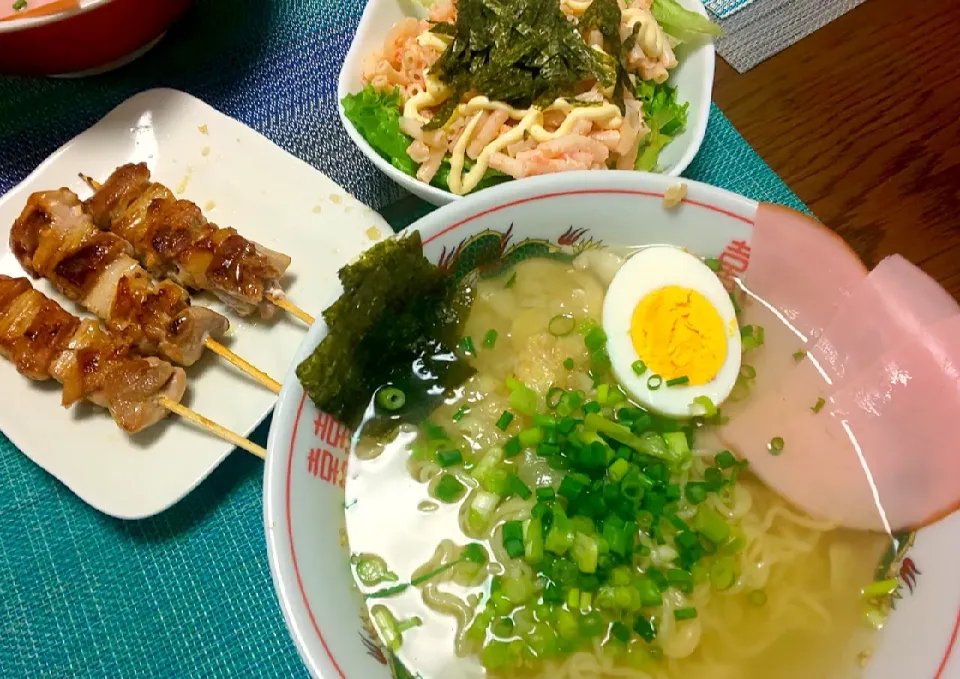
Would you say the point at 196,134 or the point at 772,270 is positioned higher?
the point at 196,134

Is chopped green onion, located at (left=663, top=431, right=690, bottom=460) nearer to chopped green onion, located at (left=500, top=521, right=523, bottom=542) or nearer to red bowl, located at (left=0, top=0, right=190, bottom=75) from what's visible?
chopped green onion, located at (left=500, top=521, right=523, bottom=542)

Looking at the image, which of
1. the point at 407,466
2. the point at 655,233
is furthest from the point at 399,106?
the point at 407,466

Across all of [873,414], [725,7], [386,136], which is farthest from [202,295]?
[725,7]

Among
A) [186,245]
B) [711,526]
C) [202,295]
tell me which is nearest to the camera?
[711,526]

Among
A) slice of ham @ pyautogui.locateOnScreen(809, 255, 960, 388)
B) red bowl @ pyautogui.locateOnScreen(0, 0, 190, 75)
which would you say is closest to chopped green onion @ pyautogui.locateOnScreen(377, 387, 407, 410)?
slice of ham @ pyautogui.locateOnScreen(809, 255, 960, 388)

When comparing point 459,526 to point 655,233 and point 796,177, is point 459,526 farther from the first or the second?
point 796,177

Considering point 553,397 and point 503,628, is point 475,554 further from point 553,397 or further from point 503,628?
point 553,397

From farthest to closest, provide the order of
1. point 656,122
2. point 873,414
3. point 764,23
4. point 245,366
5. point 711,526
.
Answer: point 764,23 < point 656,122 < point 245,366 < point 873,414 < point 711,526
